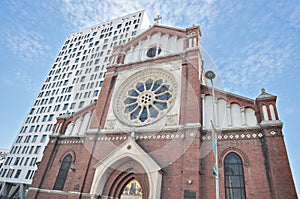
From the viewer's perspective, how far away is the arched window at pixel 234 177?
31.4 feet

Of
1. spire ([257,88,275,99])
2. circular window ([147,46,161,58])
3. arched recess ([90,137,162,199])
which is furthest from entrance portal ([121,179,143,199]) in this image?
circular window ([147,46,161,58])

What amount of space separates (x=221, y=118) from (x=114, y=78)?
382 inches

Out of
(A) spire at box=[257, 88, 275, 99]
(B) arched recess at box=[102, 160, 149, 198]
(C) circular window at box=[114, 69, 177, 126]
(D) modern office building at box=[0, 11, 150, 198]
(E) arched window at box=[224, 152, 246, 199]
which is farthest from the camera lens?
(D) modern office building at box=[0, 11, 150, 198]

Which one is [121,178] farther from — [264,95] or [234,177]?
[264,95]

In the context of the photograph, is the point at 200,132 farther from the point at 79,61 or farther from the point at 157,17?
the point at 79,61

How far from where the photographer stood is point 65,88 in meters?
40.0

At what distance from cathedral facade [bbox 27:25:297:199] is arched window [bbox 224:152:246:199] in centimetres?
5

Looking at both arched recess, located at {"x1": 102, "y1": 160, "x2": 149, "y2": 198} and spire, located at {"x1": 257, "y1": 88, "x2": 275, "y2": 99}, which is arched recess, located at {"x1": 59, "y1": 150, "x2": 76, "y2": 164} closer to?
arched recess, located at {"x1": 102, "y1": 160, "x2": 149, "y2": 198}

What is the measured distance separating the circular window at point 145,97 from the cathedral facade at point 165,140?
0.08 m

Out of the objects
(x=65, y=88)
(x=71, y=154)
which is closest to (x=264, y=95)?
(x=71, y=154)

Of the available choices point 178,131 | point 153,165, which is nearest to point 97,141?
point 153,165

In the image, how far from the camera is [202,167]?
419 inches

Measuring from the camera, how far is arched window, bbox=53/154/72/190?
552 inches

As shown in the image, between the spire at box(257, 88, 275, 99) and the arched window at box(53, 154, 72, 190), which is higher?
the spire at box(257, 88, 275, 99)
